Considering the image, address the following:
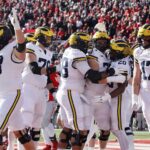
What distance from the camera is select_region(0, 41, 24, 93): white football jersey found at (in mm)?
7391

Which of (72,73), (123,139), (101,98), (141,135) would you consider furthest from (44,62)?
(141,135)

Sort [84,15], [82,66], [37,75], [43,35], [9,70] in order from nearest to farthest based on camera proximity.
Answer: [9,70] → [82,66] → [37,75] → [43,35] → [84,15]

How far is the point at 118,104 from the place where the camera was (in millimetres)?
8570

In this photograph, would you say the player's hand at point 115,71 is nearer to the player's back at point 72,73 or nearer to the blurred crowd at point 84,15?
the player's back at point 72,73

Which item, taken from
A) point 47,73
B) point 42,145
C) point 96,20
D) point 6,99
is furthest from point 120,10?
point 6,99

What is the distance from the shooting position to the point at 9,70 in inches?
292

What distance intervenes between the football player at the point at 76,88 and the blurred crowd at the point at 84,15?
1175 centimetres

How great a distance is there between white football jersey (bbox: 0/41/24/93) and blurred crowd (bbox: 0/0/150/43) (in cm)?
1271

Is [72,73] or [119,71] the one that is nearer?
[72,73]

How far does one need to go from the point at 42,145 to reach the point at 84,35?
327 centimetres

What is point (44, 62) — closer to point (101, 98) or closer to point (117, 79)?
point (101, 98)

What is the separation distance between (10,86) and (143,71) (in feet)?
5.70

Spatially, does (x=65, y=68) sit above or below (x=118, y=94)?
above

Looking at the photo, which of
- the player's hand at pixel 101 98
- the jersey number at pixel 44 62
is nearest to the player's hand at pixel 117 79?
the player's hand at pixel 101 98
